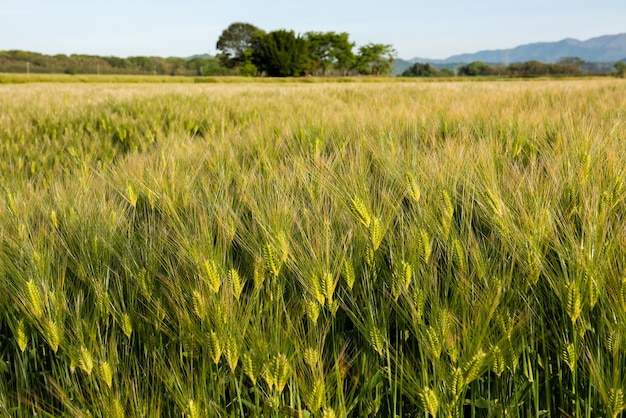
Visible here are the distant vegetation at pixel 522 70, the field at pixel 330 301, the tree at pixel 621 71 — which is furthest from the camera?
the distant vegetation at pixel 522 70

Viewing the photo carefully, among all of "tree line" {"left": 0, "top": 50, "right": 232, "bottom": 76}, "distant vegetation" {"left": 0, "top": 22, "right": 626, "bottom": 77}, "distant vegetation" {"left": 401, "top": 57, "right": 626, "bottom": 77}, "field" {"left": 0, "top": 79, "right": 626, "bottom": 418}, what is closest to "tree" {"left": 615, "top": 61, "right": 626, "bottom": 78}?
"distant vegetation" {"left": 0, "top": 22, "right": 626, "bottom": 77}

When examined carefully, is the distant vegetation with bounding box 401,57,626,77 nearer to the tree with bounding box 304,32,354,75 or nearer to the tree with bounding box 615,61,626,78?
the tree with bounding box 615,61,626,78

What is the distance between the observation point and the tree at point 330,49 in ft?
212

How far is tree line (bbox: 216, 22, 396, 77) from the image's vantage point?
2206 inches

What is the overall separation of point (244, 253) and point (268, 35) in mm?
58709

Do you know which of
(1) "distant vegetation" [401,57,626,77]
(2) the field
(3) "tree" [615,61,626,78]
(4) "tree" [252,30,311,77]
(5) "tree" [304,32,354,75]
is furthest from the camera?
(1) "distant vegetation" [401,57,626,77]

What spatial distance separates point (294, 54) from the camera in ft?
185

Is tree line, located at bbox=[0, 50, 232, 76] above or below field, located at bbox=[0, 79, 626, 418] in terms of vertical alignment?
above

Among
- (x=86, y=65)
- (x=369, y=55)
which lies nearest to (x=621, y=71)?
(x=369, y=55)

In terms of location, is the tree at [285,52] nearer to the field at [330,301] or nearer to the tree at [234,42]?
the tree at [234,42]

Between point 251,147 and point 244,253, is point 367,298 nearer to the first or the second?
point 244,253

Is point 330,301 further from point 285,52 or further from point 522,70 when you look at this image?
point 522,70

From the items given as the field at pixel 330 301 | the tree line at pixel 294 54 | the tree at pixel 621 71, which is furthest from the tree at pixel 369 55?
the field at pixel 330 301

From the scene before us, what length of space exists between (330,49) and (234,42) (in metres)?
14.4
